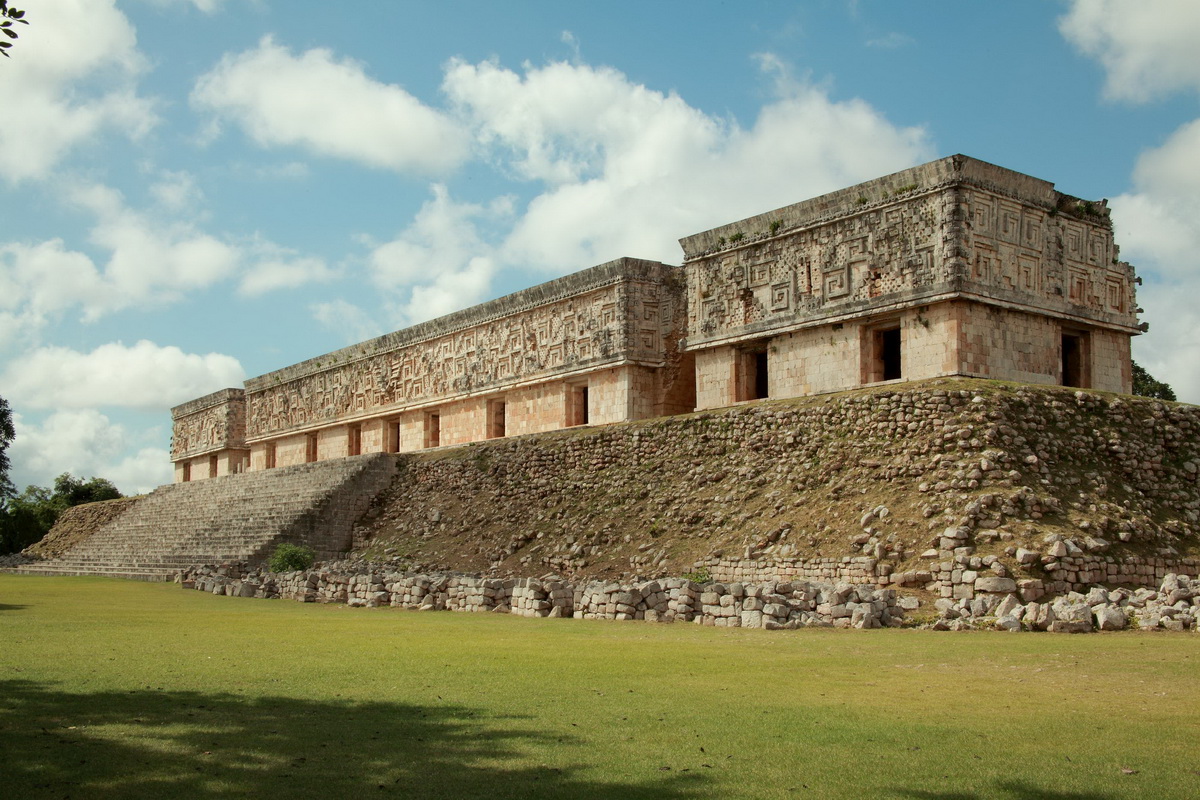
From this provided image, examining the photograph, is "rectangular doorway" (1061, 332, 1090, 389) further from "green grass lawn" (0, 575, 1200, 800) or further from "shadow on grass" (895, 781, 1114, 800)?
"shadow on grass" (895, 781, 1114, 800)

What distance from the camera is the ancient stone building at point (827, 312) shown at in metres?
15.2

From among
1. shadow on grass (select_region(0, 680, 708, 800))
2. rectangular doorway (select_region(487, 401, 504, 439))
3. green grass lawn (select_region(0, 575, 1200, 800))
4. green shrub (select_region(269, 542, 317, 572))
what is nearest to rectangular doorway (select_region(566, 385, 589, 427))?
rectangular doorway (select_region(487, 401, 504, 439))

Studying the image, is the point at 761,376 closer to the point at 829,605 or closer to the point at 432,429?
the point at 829,605

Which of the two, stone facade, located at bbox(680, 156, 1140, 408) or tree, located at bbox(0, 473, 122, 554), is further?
tree, located at bbox(0, 473, 122, 554)

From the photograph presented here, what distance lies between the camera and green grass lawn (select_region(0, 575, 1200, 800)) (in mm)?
4250

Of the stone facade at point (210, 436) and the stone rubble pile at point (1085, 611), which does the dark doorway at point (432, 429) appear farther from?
the stone rubble pile at point (1085, 611)

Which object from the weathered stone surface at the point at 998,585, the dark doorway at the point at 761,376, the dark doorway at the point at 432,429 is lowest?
the weathered stone surface at the point at 998,585

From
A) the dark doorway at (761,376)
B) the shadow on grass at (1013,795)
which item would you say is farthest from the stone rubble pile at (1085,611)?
the dark doorway at (761,376)

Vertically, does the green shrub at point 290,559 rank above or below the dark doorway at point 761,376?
below

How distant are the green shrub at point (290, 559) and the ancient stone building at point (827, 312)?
6.04 m

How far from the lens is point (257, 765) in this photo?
14.7 feet

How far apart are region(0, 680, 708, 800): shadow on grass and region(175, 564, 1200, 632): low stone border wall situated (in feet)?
16.4

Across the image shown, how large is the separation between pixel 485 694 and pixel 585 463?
12.0 metres

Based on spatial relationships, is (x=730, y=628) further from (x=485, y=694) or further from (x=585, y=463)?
(x=585, y=463)
